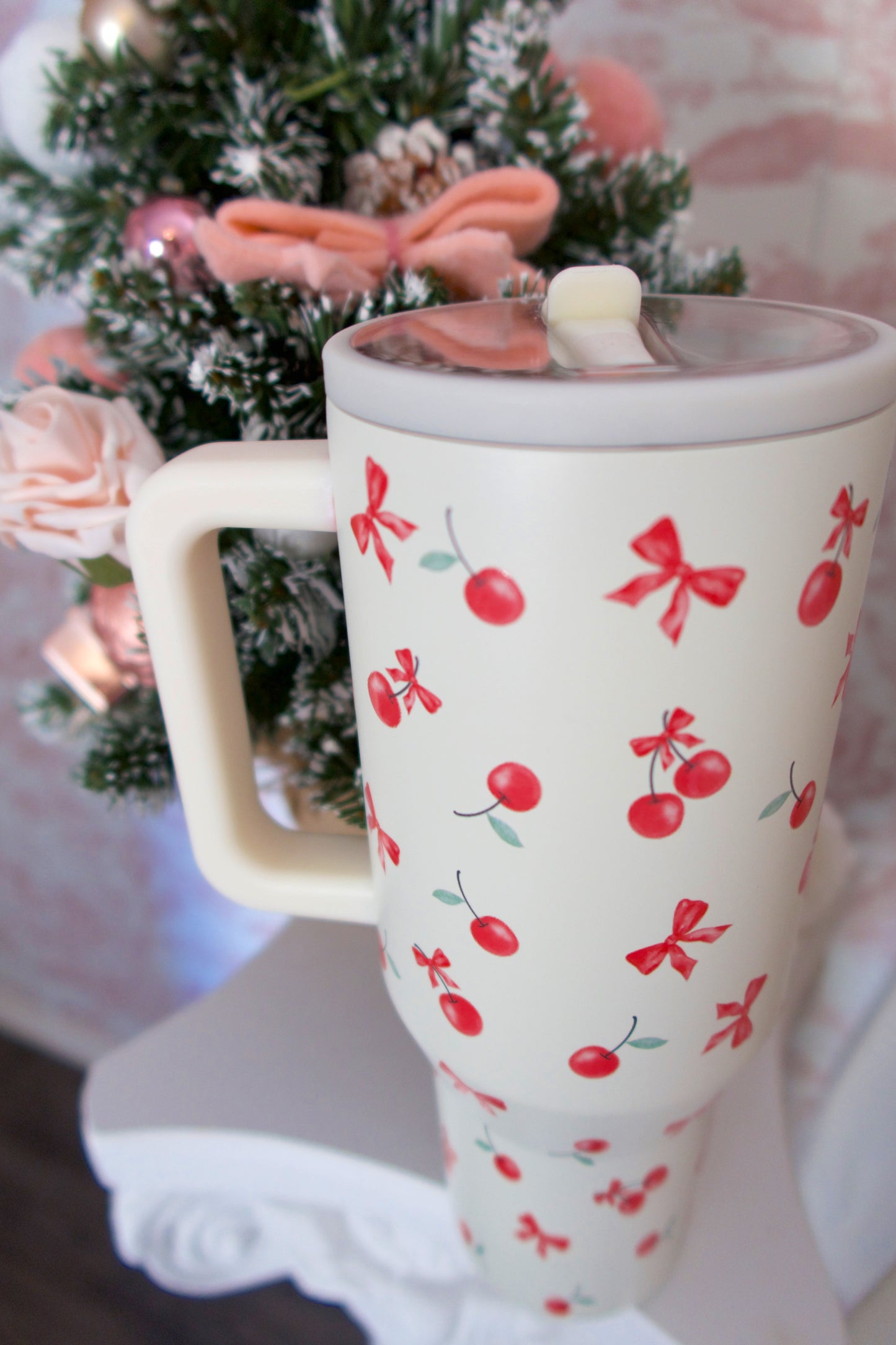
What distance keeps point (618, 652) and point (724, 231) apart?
0.50m

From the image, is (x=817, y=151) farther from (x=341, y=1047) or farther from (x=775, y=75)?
(x=341, y=1047)

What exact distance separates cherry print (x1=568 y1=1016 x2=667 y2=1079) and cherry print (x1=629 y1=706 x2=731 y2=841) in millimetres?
74

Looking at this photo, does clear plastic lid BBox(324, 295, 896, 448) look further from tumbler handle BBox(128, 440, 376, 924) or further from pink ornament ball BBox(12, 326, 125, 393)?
pink ornament ball BBox(12, 326, 125, 393)

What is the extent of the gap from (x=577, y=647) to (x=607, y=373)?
61 millimetres

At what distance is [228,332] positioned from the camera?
1.25 ft

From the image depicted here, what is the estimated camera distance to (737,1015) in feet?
0.94

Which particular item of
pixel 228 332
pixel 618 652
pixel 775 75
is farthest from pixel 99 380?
pixel 775 75

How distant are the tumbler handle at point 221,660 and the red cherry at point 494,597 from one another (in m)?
0.07

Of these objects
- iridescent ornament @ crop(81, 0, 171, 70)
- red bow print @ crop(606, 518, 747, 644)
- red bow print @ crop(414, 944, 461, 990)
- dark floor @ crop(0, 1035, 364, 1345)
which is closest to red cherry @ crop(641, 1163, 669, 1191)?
red bow print @ crop(414, 944, 461, 990)

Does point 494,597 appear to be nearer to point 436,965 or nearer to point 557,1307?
point 436,965

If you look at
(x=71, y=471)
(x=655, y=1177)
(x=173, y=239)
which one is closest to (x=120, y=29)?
(x=173, y=239)

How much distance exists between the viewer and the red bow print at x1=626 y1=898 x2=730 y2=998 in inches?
9.9

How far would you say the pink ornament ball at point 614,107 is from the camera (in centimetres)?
45

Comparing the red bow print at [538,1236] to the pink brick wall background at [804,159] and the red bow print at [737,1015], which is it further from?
the pink brick wall background at [804,159]
